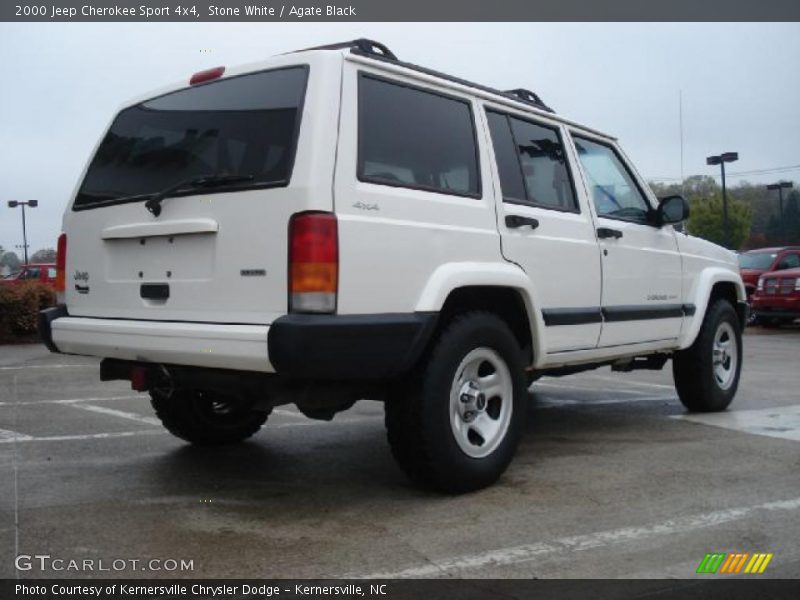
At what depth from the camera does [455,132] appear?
4391mm

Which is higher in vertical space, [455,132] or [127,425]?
[455,132]

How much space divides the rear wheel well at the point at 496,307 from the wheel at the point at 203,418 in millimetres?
1625

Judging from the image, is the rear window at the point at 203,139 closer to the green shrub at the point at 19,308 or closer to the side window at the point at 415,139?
the side window at the point at 415,139

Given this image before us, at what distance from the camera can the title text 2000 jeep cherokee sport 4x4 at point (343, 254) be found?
358cm

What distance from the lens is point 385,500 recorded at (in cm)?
413

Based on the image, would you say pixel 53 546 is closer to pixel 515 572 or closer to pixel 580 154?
pixel 515 572

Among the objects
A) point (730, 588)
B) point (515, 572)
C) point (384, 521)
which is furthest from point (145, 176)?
point (730, 588)

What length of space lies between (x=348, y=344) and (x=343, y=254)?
15.1 inches

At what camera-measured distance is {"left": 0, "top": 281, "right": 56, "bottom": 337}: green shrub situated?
49.1 ft

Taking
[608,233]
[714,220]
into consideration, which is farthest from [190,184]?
[714,220]

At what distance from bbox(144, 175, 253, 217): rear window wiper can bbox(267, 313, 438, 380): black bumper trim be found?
75 centimetres

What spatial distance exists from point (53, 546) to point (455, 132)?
2.74 meters

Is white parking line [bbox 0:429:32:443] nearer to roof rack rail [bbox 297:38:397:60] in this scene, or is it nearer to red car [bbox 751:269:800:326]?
roof rack rail [bbox 297:38:397:60]

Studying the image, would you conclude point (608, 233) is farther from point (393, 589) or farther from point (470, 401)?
point (393, 589)
